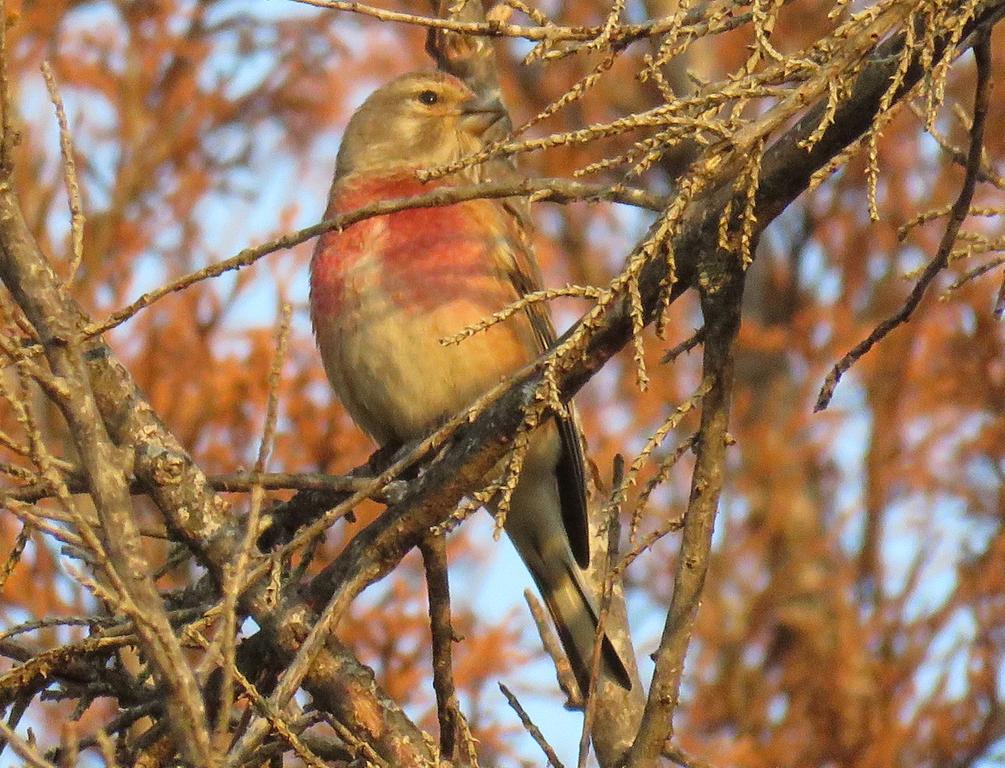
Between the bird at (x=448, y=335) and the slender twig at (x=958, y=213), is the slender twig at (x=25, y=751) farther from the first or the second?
the bird at (x=448, y=335)

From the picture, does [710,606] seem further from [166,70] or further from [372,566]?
[372,566]

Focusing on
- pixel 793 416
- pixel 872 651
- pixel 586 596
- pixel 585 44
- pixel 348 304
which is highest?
pixel 793 416

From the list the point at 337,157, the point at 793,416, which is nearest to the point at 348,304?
the point at 337,157

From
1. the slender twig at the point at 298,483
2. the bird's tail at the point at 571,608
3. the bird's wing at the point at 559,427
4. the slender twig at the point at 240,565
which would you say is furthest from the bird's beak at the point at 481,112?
the slender twig at the point at 240,565

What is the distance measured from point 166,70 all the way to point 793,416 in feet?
14.1

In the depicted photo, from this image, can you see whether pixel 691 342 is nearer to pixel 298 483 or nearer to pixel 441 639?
pixel 441 639

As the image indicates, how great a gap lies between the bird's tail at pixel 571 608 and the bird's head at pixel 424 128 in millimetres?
1324

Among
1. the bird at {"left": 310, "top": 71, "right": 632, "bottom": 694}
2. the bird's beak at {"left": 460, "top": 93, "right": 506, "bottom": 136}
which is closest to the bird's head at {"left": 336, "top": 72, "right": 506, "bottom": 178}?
the bird's beak at {"left": 460, "top": 93, "right": 506, "bottom": 136}

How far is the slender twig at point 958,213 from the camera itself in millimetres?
2619

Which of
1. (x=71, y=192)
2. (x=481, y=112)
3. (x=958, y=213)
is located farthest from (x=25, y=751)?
(x=481, y=112)

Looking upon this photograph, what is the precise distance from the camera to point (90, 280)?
24.7ft

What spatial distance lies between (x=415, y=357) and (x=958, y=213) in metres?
2.04

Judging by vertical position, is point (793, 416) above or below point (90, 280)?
above

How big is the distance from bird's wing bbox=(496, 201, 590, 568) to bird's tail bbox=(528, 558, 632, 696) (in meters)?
0.06
